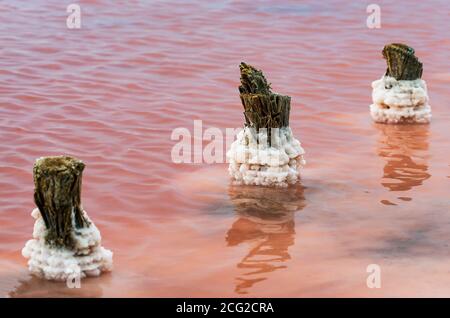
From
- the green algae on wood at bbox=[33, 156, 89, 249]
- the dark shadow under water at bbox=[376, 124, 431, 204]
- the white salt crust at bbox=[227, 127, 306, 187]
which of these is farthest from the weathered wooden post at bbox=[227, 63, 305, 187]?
the green algae on wood at bbox=[33, 156, 89, 249]

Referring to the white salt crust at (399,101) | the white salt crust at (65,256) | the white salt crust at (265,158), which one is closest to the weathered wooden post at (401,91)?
the white salt crust at (399,101)

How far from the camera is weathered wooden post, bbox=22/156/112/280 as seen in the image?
285 inches

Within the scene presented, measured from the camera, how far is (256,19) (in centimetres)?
1719

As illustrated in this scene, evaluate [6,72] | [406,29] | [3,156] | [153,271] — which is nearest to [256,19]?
[406,29]

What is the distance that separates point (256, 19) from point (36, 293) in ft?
35.1

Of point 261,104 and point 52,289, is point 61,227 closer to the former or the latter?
point 52,289

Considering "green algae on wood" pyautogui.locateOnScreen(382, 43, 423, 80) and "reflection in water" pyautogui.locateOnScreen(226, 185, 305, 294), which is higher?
"green algae on wood" pyautogui.locateOnScreen(382, 43, 423, 80)

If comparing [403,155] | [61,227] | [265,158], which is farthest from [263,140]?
[61,227]

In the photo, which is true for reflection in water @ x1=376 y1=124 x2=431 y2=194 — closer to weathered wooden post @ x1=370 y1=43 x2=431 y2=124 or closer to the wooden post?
weathered wooden post @ x1=370 y1=43 x2=431 y2=124

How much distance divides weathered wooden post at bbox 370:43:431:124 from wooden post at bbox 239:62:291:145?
2600mm

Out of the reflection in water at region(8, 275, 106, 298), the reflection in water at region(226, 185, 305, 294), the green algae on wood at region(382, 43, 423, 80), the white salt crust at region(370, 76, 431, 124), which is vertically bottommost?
the reflection in water at region(8, 275, 106, 298)

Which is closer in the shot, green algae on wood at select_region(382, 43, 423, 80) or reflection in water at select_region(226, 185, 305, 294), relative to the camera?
reflection in water at select_region(226, 185, 305, 294)

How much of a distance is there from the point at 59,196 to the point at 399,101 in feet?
19.2
